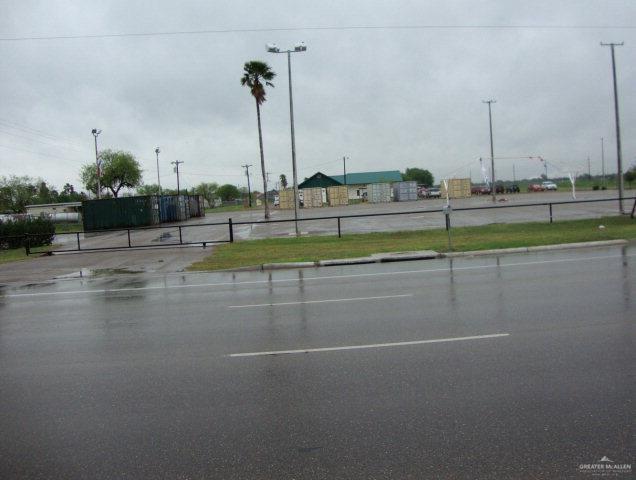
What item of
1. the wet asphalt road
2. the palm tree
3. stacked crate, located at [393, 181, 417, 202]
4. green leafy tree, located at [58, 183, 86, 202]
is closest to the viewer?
the wet asphalt road

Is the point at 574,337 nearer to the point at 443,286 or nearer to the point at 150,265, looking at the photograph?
the point at 443,286

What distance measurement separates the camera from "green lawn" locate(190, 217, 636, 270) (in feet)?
62.1

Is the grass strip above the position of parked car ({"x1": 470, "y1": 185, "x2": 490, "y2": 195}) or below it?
below

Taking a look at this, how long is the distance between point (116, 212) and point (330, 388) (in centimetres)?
4410

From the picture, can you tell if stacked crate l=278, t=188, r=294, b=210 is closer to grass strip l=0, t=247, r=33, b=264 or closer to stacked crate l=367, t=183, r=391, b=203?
stacked crate l=367, t=183, r=391, b=203

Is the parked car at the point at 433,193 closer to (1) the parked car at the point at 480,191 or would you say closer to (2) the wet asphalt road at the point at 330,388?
(1) the parked car at the point at 480,191

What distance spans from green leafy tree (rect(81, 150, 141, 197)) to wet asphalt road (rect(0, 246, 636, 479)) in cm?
9285

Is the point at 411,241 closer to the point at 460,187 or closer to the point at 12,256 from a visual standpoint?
the point at 12,256

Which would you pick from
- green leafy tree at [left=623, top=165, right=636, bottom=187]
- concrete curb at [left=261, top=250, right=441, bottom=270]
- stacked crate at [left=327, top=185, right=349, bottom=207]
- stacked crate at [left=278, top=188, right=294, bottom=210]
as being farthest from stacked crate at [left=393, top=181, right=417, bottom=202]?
concrete curb at [left=261, top=250, right=441, bottom=270]

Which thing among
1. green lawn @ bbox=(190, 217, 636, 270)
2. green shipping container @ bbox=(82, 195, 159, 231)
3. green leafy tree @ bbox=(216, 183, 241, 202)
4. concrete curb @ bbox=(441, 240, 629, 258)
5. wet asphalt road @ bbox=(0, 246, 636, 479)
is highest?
green leafy tree @ bbox=(216, 183, 241, 202)

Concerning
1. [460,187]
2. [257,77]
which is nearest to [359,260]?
[257,77]

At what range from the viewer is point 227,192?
180 metres

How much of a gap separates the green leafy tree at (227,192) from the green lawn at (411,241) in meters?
156

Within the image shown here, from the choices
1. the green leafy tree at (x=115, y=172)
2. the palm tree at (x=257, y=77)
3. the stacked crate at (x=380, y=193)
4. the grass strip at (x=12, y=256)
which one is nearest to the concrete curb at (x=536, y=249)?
the grass strip at (x=12, y=256)
